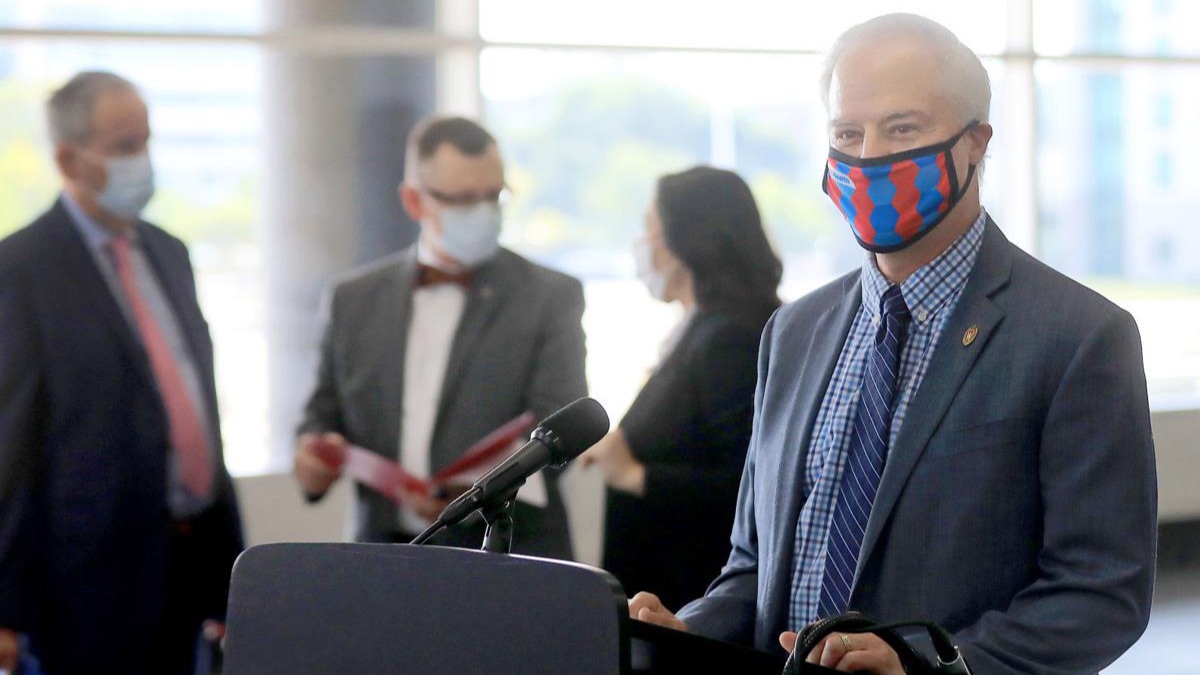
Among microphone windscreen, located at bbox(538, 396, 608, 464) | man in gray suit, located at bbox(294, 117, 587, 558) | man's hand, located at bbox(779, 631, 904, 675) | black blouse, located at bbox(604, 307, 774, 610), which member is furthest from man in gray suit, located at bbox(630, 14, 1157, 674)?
man in gray suit, located at bbox(294, 117, 587, 558)

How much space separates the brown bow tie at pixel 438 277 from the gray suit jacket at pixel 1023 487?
2097 mm

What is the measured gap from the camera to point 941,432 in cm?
179

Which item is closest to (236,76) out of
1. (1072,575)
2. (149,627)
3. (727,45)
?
(727,45)

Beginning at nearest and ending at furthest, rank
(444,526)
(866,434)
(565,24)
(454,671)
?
(454,671)
(444,526)
(866,434)
(565,24)

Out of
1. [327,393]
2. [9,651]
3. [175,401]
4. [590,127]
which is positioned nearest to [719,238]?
[327,393]

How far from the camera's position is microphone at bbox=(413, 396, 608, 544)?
160 cm

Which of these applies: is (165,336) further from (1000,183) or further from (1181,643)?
(1000,183)

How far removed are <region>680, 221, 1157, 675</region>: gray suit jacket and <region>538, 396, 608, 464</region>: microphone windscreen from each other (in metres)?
0.38

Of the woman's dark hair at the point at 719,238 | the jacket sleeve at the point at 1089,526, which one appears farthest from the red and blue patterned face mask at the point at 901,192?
the woman's dark hair at the point at 719,238

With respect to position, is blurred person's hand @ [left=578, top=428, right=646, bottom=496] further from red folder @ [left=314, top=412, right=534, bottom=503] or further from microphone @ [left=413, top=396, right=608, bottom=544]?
microphone @ [left=413, top=396, right=608, bottom=544]

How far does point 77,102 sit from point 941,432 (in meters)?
2.70

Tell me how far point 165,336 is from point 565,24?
3.37 meters

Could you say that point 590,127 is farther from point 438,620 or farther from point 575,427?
point 438,620

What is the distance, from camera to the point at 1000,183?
299 inches
